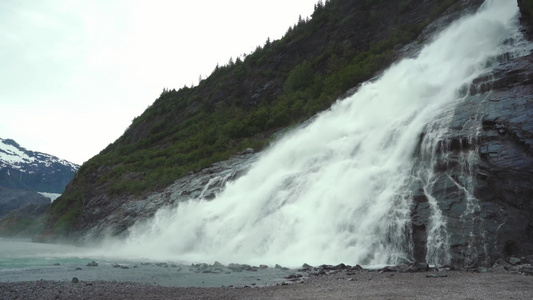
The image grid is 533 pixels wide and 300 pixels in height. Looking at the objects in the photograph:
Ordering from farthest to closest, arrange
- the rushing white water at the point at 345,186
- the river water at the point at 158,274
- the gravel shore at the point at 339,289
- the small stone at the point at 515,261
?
the rushing white water at the point at 345,186 < the river water at the point at 158,274 < the small stone at the point at 515,261 < the gravel shore at the point at 339,289

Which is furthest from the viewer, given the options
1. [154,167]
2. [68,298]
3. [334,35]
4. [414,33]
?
[334,35]

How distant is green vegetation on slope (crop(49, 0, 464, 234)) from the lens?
118 feet

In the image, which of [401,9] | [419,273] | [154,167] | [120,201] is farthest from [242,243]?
[401,9]

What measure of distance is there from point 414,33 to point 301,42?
721 inches

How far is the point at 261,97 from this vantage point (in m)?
48.2

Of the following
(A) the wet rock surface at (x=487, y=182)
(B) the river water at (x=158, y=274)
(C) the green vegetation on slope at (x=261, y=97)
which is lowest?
(B) the river water at (x=158, y=274)

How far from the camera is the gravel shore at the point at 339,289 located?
739 centimetres

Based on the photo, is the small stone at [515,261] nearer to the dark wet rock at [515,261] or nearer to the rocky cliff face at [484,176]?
the dark wet rock at [515,261]

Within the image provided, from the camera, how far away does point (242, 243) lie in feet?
59.8

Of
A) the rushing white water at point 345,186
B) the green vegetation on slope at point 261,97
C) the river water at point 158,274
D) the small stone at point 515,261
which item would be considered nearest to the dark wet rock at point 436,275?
the small stone at point 515,261

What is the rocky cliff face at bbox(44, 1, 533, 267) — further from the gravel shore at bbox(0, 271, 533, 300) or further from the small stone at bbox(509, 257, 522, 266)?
the gravel shore at bbox(0, 271, 533, 300)

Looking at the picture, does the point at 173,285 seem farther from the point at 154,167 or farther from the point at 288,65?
the point at 288,65

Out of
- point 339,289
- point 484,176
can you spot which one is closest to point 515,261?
point 484,176

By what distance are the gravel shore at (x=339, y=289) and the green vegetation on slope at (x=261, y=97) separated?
24.0m
